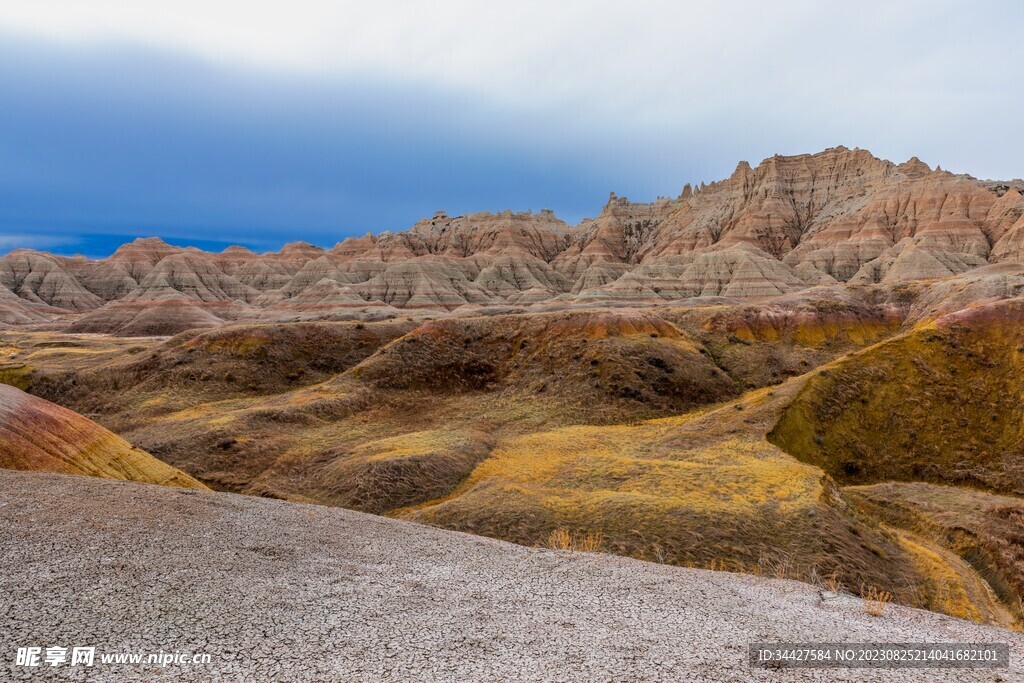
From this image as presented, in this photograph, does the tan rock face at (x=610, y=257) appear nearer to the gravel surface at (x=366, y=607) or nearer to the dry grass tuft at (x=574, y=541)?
the dry grass tuft at (x=574, y=541)

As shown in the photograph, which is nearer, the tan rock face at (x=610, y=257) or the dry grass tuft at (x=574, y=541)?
the dry grass tuft at (x=574, y=541)

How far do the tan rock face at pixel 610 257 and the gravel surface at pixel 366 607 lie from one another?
92359 millimetres

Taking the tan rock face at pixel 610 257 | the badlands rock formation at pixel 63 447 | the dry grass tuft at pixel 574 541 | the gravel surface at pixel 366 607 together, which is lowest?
the dry grass tuft at pixel 574 541

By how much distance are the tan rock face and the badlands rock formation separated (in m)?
83.5

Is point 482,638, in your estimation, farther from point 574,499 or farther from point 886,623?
point 574,499

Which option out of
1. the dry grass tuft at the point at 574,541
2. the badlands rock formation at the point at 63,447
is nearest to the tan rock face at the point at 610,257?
the badlands rock formation at the point at 63,447

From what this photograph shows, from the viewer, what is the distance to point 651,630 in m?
7.77

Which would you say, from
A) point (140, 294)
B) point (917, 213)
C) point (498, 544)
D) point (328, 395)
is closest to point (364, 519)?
point (498, 544)

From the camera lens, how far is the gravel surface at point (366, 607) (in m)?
6.49

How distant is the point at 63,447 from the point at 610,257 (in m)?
153

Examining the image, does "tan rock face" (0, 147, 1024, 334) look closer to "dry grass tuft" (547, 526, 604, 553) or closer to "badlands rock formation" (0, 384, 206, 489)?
"badlands rock formation" (0, 384, 206, 489)

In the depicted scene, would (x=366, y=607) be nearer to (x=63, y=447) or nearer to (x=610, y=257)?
(x=63, y=447)

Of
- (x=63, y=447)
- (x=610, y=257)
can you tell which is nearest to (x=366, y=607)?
(x=63, y=447)

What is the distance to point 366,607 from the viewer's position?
8094 mm
